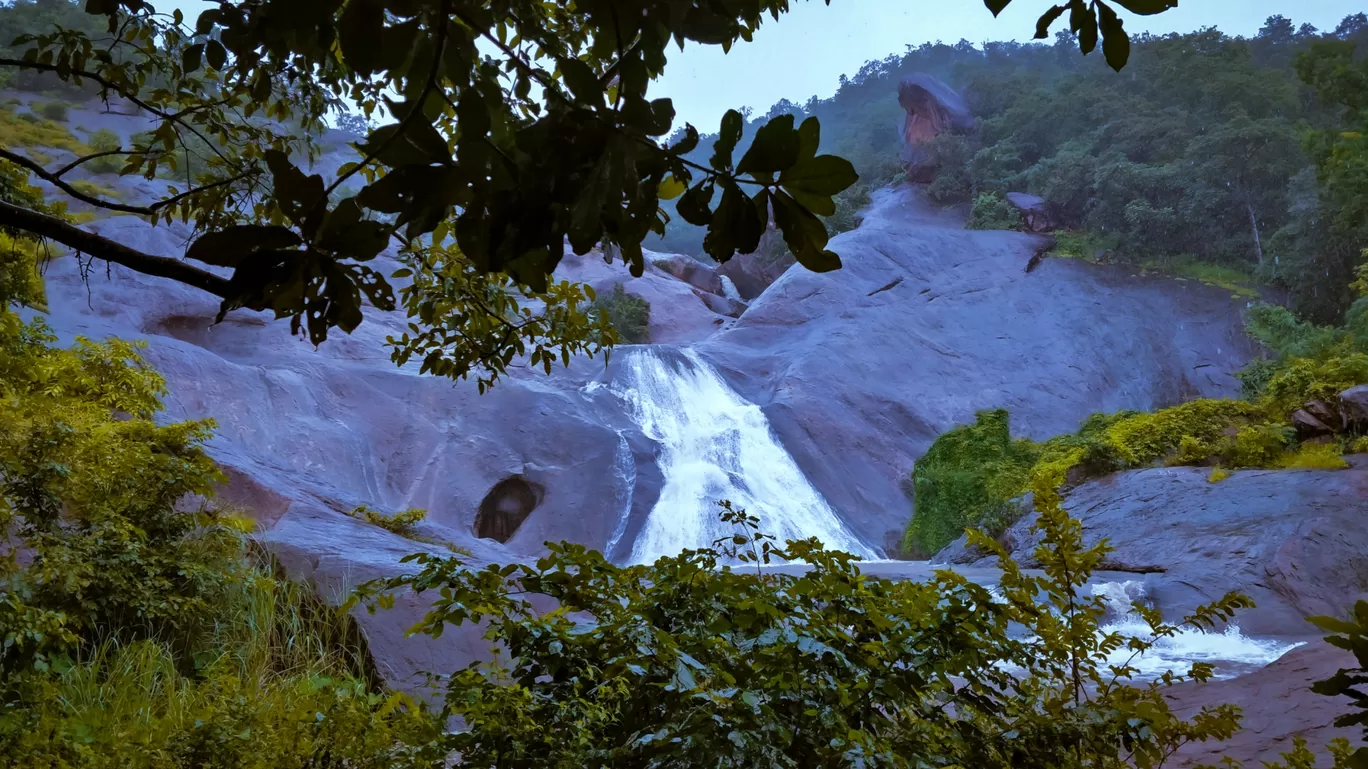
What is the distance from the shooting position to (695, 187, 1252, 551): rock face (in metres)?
16.3

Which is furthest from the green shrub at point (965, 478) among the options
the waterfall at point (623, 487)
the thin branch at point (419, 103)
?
the thin branch at point (419, 103)

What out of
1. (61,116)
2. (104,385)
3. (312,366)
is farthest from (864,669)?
(61,116)

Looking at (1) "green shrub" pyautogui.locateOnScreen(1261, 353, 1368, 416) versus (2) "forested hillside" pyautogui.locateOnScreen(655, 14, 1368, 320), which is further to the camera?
(2) "forested hillside" pyautogui.locateOnScreen(655, 14, 1368, 320)

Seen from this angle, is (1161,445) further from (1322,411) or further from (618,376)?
(618,376)

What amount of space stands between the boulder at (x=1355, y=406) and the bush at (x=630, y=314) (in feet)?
51.8

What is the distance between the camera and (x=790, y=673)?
1.46 metres

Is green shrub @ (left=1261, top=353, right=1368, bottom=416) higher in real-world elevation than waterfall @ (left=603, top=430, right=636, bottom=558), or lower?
higher

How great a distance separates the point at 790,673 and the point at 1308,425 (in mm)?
11601

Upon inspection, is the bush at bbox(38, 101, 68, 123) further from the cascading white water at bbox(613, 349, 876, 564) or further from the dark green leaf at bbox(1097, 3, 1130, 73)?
the dark green leaf at bbox(1097, 3, 1130, 73)

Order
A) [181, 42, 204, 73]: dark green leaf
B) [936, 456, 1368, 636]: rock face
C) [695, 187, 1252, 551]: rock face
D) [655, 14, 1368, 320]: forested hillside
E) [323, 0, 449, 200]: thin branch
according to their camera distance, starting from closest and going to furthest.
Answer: [323, 0, 449, 200]: thin branch, [181, 42, 204, 73]: dark green leaf, [936, 456, 1368, 636]: rock face, [695, 187, 1252, 551]: rock face, [655, 14, 1368, 320]: forested hillside

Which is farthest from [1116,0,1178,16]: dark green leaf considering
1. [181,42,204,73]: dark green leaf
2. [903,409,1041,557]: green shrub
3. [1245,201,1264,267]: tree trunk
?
[1245,201,1264,267]: tree trunk

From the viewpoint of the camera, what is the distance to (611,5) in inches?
26.6

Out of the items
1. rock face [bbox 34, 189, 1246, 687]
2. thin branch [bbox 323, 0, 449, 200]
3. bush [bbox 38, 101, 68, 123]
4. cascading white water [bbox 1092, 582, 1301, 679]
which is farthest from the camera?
bush [bbox 38, 101, 68, 123]

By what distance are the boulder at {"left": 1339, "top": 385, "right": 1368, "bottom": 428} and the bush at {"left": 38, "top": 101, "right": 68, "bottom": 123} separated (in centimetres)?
2840
